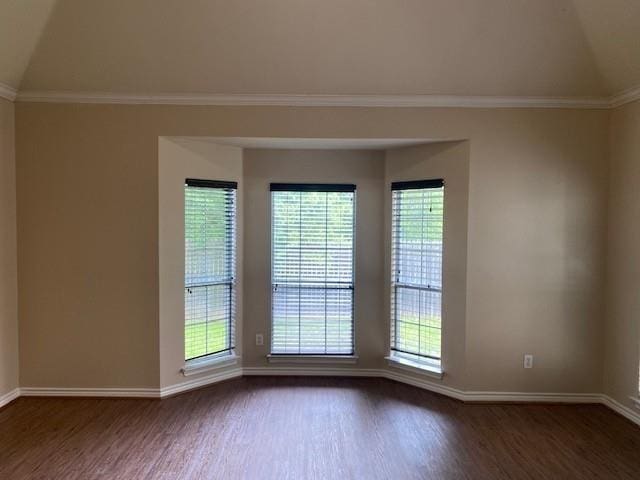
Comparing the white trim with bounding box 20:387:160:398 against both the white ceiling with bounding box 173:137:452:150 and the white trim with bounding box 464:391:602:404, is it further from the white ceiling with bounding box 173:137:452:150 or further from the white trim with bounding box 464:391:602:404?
the white trim with bounding box 464:391:602:404

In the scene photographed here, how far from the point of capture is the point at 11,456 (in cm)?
288

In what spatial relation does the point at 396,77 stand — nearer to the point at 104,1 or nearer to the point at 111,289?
the point at 104,1

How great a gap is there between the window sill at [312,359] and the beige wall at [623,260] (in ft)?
7.52

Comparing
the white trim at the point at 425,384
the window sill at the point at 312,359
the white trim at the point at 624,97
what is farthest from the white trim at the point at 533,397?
the white trim at the point at 624,97

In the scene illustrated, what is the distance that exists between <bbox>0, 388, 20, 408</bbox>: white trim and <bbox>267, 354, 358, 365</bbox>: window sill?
87.6 inches

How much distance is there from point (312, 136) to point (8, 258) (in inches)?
110

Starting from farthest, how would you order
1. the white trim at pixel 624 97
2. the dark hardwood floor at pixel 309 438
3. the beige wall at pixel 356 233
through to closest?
the beige wall at pixel 356 233 < the white trim at pixel 624 97 < the dark hardwood floor at pixel 309 438

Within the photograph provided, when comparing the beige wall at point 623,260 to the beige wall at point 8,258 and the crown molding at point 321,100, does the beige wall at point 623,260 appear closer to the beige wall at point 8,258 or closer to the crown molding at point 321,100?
the crown molding at point 321,100

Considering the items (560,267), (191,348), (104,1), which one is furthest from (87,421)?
(560,267)

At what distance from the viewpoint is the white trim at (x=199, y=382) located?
12.7ft

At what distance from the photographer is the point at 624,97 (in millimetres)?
3510

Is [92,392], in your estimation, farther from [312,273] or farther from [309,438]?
[312,273]

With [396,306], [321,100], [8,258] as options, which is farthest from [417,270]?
[8,258]

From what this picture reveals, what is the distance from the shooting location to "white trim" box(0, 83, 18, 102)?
3503 millimetres
